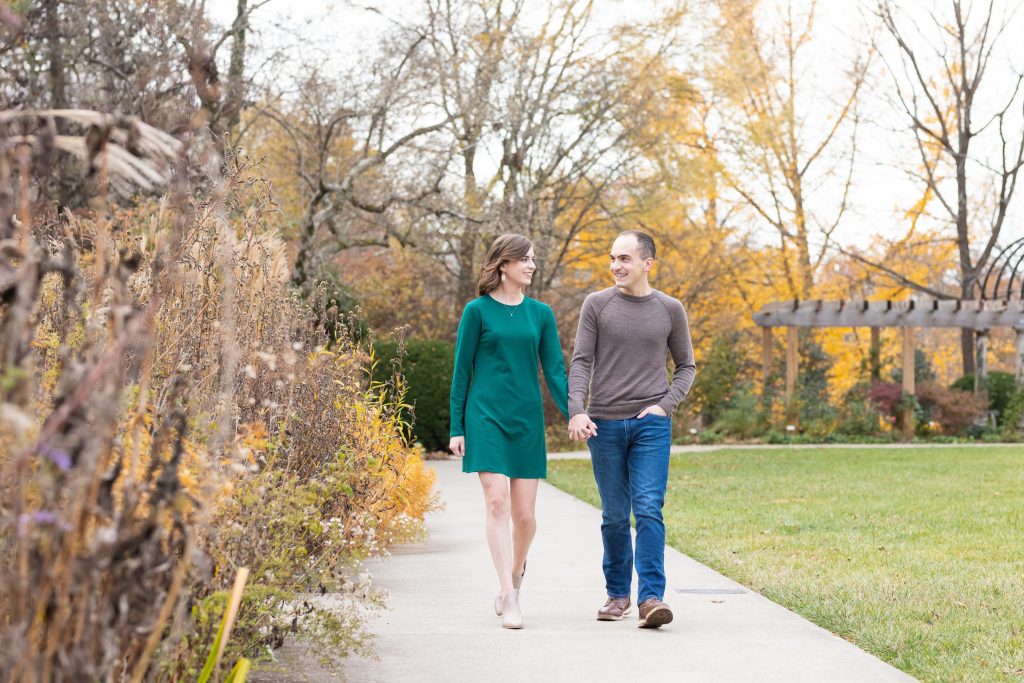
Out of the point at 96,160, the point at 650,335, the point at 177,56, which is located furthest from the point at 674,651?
the point at 177,56

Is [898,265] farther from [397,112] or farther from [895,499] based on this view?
[895,499]

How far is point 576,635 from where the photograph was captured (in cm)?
568

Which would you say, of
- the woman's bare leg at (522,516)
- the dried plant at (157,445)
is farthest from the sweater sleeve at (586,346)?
the dried plant at (157,445)

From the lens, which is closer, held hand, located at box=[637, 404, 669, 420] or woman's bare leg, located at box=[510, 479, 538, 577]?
held hand, located at box=[637, 404, 669, 420]

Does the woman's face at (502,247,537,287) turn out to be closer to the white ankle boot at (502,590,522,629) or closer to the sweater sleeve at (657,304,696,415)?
the sweater sleeve at (657,304,696,415)

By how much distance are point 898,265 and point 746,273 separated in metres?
4.17

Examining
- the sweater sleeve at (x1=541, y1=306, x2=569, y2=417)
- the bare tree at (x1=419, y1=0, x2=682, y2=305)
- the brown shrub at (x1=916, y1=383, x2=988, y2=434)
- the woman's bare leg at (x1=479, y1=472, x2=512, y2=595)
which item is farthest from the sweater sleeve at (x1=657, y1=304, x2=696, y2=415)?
the brown shrub at (x1=916, y1=383, x2=988, y2=434)

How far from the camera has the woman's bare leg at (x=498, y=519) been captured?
19.5 feet

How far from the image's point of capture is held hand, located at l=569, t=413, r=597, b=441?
19.5 ft

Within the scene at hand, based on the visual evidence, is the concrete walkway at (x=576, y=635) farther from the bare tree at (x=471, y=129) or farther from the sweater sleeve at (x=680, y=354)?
the bare tree at (x=471, y=129)

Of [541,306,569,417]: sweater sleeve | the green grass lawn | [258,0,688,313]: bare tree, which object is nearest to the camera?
the green grass lawn

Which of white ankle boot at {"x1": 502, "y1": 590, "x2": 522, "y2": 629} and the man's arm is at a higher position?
the man's arm

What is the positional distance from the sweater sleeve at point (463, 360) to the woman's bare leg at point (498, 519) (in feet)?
1.05

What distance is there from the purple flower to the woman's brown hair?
4.13m
